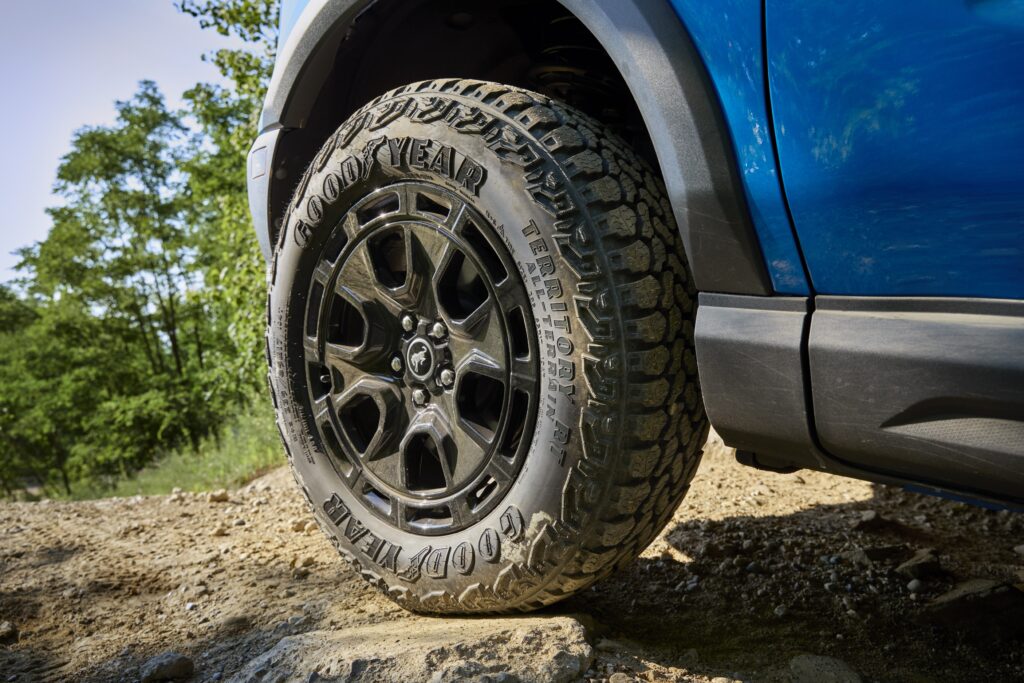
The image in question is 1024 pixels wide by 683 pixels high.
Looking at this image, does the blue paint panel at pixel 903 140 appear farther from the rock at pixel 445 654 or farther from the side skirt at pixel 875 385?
the rock at pixel 445 654

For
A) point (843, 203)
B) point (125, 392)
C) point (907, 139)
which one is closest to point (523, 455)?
point (843, 203)

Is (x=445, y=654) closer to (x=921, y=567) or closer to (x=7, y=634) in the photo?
(x=921, y=567)

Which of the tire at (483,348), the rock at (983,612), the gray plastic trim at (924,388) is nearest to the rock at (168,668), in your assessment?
the tire at (483,348)

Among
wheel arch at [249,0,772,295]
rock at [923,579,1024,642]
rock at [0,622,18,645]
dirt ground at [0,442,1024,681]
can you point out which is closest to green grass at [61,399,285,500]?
dirt ground at [0,442,1024,681]

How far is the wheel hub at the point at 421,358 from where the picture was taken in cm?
184

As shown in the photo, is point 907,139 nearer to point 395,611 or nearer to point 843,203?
point 843,203

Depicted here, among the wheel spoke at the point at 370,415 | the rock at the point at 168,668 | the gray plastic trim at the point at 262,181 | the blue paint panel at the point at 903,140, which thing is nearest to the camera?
the blue paint panel at the point at 903,140

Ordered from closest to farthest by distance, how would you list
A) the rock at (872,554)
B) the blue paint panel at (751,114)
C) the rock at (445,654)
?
1. the blue paint panel at (751,114)
2. the rock at (445,654)
3. the rock at (872,554)

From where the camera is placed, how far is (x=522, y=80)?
251 centimetres

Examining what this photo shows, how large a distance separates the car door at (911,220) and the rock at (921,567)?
107 centimetres

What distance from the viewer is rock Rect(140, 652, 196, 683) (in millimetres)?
1949

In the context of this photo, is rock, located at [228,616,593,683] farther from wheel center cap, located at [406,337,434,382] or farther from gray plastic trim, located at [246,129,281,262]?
gray plastic trim, located at [246,129,281,262]

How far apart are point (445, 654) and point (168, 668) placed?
2.53 feet

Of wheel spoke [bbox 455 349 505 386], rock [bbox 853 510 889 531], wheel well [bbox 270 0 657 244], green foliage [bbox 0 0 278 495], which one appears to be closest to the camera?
wheel spoke [bbox 455 349 505 386]
